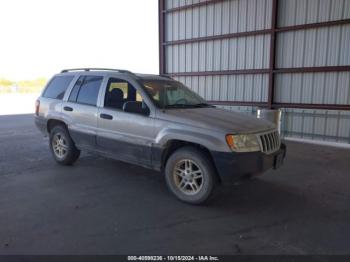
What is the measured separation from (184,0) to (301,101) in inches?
250

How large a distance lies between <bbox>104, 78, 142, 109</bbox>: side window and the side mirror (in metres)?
0.48

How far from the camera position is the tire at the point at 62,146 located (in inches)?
231

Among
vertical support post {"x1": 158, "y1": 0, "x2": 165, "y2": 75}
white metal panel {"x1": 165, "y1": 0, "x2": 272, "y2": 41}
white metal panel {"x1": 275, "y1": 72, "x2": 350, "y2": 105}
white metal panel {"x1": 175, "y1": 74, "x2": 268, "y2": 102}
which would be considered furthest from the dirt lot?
vertical support post {"x1": 158, "y1": 0, "x2": 165, "y2": 75}

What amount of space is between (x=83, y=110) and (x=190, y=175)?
97.2 inches

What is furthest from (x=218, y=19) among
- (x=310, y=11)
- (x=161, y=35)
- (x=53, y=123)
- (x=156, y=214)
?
(x=156, y=214)

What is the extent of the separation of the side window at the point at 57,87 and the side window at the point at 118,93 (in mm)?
1266

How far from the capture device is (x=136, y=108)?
14.8 ft

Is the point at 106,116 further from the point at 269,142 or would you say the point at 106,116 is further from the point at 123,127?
the point at 269,142

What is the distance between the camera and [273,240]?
324 cm

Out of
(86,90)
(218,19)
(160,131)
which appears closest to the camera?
(160,131)

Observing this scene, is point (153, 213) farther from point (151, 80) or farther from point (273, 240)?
point (151, 80)

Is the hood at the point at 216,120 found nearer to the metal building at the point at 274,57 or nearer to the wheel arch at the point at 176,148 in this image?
the wheel arch at the point at 176,148

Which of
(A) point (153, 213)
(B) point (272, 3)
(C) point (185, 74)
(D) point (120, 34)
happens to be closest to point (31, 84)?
(D) point (120, 34)

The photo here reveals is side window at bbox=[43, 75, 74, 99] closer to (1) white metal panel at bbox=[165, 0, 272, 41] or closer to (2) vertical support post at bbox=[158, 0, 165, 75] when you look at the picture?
(1) white metal panel at bbox=[165, 0, 272, 41]
